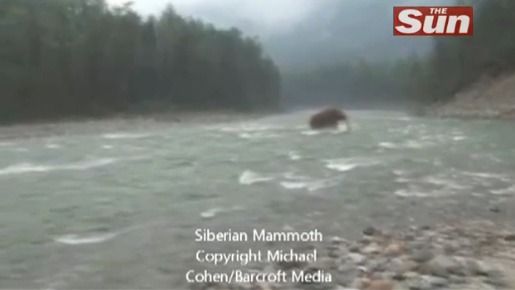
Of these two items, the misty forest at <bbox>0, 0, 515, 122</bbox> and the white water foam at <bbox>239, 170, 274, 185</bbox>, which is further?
the white water foam at <bbox>239, 170, 274, 185</bbox>

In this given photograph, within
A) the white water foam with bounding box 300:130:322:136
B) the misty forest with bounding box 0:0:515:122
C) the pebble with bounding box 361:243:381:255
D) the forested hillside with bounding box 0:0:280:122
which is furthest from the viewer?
the forested hillside with bounding box 0:0:280:122

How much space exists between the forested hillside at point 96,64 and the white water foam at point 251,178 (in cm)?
210

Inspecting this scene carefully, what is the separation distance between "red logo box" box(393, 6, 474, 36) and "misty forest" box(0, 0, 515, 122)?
0.20 meters

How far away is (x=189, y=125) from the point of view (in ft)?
28.9

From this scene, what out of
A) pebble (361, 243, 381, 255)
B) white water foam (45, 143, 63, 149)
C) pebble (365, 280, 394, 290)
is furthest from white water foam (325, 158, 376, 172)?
white water foam (45, 143, 63, 149)

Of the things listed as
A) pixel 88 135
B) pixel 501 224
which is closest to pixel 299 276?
pixel 501 224

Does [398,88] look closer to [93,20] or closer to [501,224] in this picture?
[501,224]

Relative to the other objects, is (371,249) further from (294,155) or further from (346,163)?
(294,155)

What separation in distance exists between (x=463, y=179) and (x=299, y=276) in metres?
2.85

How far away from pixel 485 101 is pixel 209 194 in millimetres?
7424

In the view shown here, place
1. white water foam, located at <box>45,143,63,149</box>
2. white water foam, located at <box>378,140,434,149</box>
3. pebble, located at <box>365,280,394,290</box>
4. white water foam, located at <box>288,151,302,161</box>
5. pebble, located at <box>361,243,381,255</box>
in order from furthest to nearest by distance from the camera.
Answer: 1. white water foam, located at <box>45,143,63,149</box>
2. white water foam, located at <box>378,140,434,149</box>
3. white water foam, located at <box>288,151,302,161</box>
4. pebble, located at <box>361,243,381,255</box>
5. pebble, located at <box>365,280,394,290</box>

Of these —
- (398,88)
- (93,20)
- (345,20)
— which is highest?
(93,20)

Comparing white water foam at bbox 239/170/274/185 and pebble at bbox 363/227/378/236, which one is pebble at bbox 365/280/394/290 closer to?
pebble at bbox 363/227/378/236

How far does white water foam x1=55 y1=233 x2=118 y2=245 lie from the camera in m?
2.26
